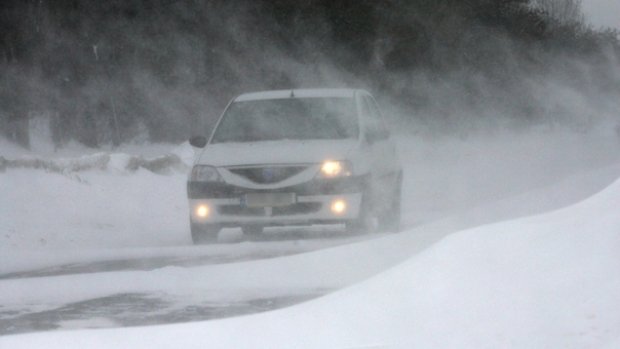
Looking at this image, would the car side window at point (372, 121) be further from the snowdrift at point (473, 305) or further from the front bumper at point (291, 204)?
the snowdrift at point (473, 305)

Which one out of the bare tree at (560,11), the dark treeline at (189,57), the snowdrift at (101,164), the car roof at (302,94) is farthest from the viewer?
the bare tree at (560,11)

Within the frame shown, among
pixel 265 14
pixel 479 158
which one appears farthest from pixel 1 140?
pixel 479 158

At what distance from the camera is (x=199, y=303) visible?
850cm

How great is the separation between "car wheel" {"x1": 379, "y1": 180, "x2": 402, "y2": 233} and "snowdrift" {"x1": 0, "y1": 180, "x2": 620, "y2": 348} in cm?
674

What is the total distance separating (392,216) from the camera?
13.5 meters

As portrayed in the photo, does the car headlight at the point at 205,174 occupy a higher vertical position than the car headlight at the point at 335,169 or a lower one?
higher

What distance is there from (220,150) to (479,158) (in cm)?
1903

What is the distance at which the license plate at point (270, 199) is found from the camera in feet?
39.3

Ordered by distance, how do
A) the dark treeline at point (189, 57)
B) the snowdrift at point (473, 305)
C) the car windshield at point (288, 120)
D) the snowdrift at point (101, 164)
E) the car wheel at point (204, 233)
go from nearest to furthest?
the snowdrift at point (473, 305) → the car wheel at point (204, 233) → the car windshield at point (288, 120) → the snowdrift at point (101, 164) → the dark treeline at point (189, 57)

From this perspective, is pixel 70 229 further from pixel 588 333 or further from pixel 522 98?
pixel 522 98

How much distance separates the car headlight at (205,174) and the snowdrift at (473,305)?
5743mm

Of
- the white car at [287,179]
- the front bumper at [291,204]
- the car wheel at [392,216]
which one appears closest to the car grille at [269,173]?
the white car at [287,179]

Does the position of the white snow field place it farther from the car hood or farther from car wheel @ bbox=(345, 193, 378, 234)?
the car hood

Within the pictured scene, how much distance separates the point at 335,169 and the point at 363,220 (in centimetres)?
65
